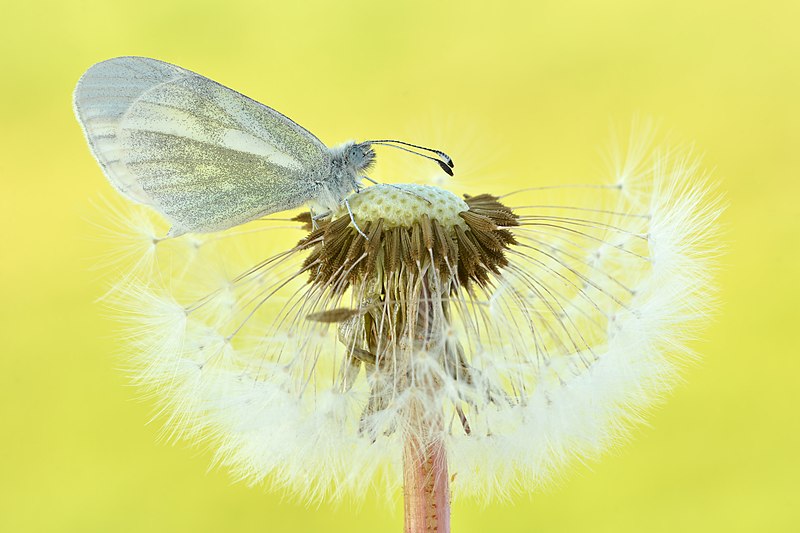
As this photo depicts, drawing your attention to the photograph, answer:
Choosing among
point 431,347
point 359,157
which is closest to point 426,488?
point 431,347

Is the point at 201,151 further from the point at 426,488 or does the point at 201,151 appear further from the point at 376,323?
the point at 426,488

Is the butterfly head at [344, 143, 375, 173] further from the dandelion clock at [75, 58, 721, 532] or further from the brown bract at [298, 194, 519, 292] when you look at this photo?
the brown bract at [298, 194, 519, 292]

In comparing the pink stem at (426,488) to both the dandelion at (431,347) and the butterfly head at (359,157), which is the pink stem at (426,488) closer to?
the dandelion at (431,347)

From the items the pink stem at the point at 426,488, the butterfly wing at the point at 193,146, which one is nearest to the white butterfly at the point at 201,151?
the butterfly wing at the point at 193,146

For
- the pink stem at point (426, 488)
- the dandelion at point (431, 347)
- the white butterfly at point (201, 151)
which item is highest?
the white butterfly at point (201, 151)

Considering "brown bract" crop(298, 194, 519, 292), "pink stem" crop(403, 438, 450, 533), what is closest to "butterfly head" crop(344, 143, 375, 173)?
"brown bract" crop(298, 194, 519, 292)

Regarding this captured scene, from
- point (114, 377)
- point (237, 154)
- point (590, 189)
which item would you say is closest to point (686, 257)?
point (590, 189)

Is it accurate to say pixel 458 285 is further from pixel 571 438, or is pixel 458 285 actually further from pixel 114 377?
pixel 114 377
